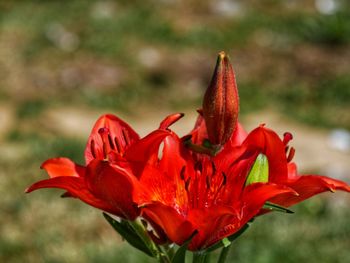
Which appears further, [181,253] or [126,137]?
[126,137]

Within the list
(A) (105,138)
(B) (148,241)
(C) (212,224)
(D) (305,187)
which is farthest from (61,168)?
(D) (305,187)

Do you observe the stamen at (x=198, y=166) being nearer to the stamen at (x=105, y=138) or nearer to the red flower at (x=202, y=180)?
the red flower at (x=202, y=180)

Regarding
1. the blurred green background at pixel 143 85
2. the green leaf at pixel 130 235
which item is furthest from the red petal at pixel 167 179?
the blurred green background at pixel 143 85

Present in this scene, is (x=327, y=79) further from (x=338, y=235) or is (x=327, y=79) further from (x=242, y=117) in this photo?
(x=338, y=235)

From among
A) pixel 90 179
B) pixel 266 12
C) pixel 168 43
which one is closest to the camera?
pixel 90 179

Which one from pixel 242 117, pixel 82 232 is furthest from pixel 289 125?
pixel 82 232

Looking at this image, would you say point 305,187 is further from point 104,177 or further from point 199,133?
point 104,177
